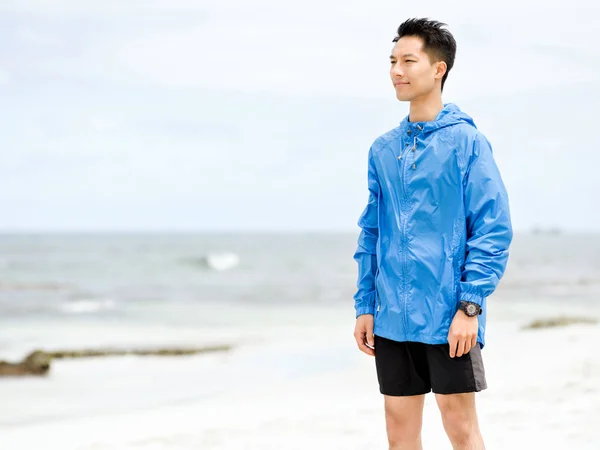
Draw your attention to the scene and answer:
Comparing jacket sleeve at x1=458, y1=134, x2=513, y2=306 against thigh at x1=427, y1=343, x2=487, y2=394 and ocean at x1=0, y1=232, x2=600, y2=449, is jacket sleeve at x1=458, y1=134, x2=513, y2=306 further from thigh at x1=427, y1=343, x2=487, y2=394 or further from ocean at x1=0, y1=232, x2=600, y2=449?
ocean at x1=0, y1=232, x2=600, y2=449

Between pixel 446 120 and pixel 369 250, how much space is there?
56cm

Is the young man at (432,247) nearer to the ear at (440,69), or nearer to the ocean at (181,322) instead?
the ear at (440,69)

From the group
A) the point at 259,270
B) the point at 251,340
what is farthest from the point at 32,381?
the point at 259,270

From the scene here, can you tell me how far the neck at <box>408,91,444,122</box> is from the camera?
2740 millimetres

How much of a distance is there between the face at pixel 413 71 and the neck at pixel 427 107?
2cm

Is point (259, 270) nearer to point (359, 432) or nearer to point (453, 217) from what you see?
point (359, 432)

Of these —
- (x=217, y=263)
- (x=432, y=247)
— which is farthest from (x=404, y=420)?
(x=217, y=263)

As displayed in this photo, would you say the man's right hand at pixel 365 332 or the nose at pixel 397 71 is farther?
the man's right hand at pixel 365 332

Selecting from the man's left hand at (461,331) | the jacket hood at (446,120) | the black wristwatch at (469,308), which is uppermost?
the jacket hood at (446,120)

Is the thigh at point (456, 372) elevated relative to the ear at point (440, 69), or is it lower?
lower

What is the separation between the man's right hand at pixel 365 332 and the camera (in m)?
2.83

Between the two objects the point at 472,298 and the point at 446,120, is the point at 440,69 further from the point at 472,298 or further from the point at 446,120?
the point at 472,298

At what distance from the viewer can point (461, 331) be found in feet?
8.24

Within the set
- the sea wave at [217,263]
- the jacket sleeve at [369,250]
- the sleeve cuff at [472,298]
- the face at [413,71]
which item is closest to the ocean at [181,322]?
the sea wave at [217,263]
